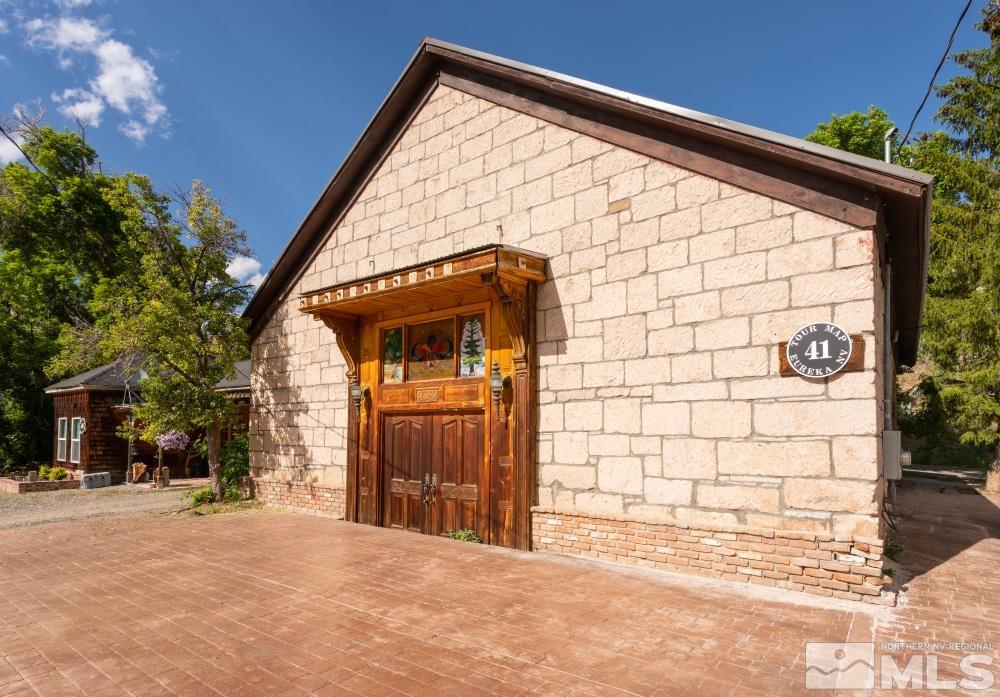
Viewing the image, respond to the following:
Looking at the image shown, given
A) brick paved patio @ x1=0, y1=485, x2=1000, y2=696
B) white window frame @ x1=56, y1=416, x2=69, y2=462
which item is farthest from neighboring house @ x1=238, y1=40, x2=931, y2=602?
white window frame @ x1=56, y1=416, x2=69, y2=462

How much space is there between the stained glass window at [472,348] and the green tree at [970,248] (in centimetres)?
1329

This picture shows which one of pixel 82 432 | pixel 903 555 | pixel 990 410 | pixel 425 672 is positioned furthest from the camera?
pixel 82 432

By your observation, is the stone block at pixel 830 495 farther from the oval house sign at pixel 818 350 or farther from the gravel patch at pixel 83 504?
the gravel patch at pixel 83 504

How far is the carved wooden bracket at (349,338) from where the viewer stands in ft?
31.5

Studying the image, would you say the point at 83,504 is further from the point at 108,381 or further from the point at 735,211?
the point at 735,211

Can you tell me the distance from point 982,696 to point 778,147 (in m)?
4.69

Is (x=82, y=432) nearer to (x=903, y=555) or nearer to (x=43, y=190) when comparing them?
(x=43, y=190)

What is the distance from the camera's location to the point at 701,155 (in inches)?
253

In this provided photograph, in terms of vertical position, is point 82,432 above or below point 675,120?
below

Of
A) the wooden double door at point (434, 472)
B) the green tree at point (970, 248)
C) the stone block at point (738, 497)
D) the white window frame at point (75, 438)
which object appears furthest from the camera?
the white window frame at point (75, 438)

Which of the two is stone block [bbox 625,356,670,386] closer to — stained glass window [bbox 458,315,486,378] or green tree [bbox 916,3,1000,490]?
stained glass window [bbox 458,315,486,378]

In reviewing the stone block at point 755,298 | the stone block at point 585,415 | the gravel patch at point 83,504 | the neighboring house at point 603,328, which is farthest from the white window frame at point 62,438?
the stone block at point 755,298

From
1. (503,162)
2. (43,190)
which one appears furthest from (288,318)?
(43,190)

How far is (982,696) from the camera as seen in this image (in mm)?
3479
